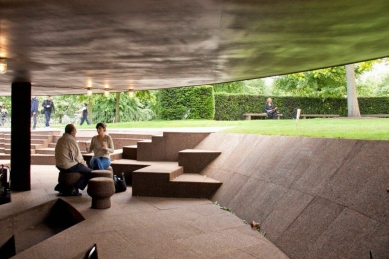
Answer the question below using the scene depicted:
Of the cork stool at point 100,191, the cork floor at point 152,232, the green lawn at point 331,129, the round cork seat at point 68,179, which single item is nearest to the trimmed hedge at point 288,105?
the green lawn at point 331,129

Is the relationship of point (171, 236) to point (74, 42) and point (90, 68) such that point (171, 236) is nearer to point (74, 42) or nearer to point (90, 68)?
point (74, 42)

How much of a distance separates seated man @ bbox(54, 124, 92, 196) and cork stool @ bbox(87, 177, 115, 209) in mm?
1397

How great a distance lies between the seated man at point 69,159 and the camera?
8.83 m

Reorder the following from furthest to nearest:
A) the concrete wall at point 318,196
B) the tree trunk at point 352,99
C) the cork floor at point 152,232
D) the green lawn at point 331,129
A: the tree trunk at point 352,99 → the green lawn at point 331,129 → the cork floor at point 152,232 → the concrete wall at point 318,196

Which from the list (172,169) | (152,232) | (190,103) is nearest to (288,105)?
(190,103)

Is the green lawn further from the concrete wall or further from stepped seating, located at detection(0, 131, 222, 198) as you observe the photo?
stepped seating, located at detection(0, 131, 222, 198)

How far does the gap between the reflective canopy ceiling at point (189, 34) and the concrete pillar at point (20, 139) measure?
2013 mm

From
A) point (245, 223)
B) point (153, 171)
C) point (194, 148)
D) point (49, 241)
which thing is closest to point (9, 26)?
point (49, 241)

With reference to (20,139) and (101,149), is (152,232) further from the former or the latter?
(20,139)

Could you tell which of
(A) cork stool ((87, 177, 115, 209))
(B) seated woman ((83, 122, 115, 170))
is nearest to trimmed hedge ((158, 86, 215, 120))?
(B) seated woman ((83, 122, 115, 170))

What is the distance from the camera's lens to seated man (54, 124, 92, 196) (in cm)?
883

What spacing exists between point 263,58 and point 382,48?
1.89 m

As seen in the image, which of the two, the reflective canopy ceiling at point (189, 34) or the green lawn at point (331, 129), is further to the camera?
the green lawn at point (331, 129)

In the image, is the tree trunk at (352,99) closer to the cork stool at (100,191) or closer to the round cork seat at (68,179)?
the round cork seat at (68,179)
